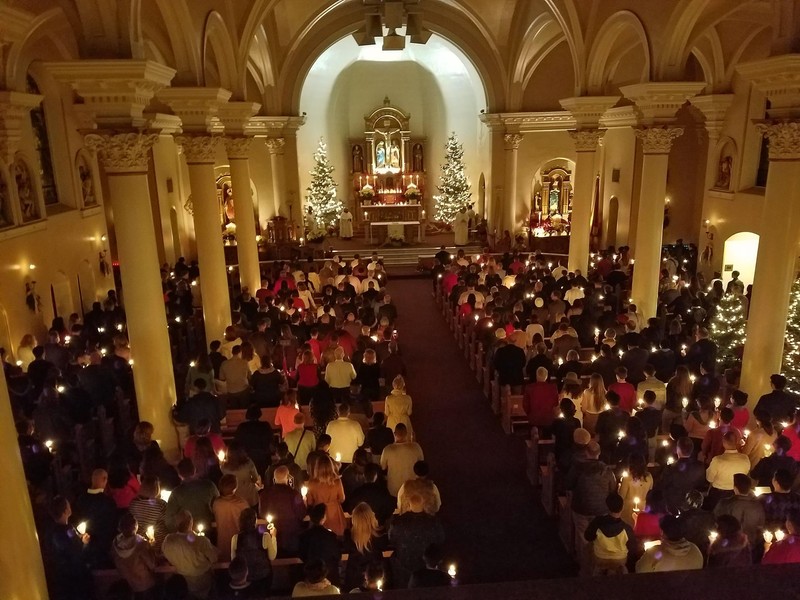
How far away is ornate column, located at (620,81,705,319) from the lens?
41.9 feet

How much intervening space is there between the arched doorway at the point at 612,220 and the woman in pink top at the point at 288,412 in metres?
19.8

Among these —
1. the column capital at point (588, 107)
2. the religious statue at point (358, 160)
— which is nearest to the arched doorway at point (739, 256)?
the column capital at point (588, 107)

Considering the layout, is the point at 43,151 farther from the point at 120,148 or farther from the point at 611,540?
Result: the point at 611,540

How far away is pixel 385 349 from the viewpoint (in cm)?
1182

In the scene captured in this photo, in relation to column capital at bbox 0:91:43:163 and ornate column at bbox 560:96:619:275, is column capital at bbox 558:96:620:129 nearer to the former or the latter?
ornate column at bbox 560:96:619:275

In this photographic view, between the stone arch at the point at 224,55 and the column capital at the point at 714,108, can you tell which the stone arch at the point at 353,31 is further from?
the stone arch at the point at 224,55

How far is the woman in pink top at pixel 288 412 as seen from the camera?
28.0 feet

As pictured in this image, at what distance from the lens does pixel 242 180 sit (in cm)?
1653

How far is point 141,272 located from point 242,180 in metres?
7.58

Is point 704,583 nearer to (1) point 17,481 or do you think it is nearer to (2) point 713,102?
(1) point 17,481

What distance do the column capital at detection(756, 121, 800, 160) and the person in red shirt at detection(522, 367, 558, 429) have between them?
188 inches

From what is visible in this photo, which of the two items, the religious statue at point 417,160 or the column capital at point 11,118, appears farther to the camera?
the religious statue at point 417,160

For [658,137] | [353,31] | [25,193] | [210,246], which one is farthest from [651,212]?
[353,31]

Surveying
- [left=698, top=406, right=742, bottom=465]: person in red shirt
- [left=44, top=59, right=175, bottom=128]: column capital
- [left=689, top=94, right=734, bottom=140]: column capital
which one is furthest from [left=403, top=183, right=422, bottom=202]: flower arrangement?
[left=698, top=406, right=742, bottom=465]: person in red shirt
